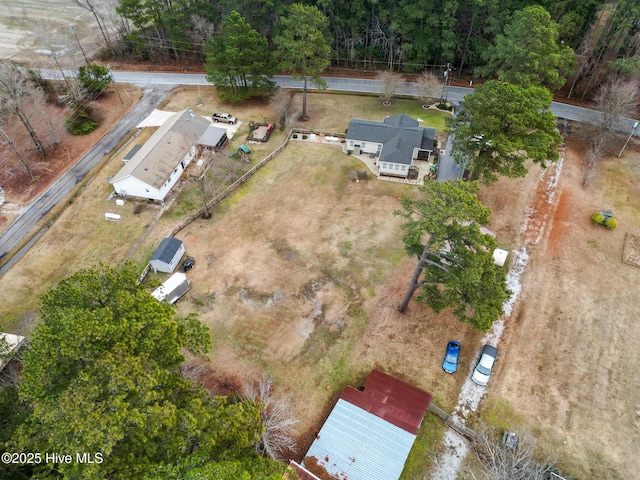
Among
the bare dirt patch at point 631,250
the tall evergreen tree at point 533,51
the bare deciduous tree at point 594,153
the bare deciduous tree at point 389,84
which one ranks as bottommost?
the bare dirt patch at point 631,250

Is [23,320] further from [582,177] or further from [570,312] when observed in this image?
[582,177]

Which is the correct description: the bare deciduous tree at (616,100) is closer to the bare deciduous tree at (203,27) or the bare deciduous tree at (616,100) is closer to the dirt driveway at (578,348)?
the dirt driveway at (578,348)

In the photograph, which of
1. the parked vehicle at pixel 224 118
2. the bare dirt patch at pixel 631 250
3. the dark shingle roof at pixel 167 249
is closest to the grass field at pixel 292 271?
the dark shingle roof at pixel 167 249

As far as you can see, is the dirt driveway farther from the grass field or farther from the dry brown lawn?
the grass field

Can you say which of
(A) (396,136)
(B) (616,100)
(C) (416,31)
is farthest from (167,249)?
(B) (616,100)

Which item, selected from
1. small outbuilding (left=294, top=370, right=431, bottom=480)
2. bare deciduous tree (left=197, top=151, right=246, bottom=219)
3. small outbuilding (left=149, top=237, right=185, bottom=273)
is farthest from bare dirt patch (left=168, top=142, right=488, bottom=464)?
bare deciduous tree (left=197, top=151, right=246, bottom=219)

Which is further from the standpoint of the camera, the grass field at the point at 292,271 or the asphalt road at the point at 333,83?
the asphalt road at the point at 333,83
